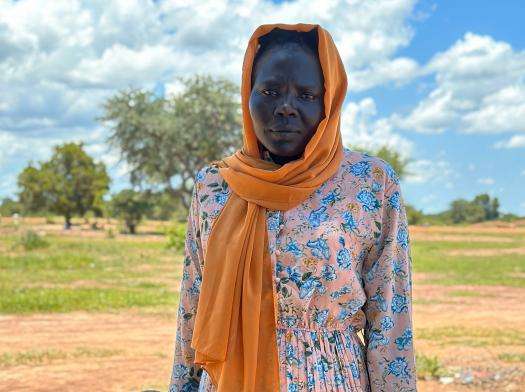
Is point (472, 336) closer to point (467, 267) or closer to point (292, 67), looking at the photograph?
point (292, 67)

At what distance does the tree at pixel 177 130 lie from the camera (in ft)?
105

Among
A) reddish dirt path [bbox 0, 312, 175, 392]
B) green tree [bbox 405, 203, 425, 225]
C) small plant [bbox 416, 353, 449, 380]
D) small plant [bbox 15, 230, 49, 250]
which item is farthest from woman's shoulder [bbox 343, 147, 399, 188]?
green tree [bbox 405, 203, 425, 225]

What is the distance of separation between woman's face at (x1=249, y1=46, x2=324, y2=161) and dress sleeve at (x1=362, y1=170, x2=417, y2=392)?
0.29 metres

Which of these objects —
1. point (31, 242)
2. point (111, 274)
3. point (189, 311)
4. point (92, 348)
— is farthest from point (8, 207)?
point (189, 311)

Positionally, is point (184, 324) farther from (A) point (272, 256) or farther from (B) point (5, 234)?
(B) point (5, 234)

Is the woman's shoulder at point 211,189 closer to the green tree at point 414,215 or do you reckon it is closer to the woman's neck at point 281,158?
the woman's neck at point 281,158

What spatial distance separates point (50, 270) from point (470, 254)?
13.1 m

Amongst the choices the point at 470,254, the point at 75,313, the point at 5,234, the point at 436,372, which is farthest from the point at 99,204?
the point at 436,372

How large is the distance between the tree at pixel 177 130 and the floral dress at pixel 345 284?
29919mm

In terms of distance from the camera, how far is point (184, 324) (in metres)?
2.19

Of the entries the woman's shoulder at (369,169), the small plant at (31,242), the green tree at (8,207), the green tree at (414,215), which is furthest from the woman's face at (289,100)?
the green tree at (8,207)

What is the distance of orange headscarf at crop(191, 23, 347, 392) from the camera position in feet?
6.17

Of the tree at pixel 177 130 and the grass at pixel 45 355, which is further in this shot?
the tree at pixel 177 130

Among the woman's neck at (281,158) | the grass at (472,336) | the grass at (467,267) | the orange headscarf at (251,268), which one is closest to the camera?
the orange headscarf at (251,268)
